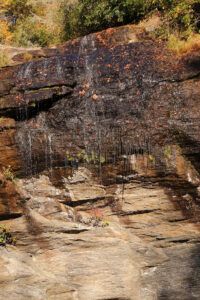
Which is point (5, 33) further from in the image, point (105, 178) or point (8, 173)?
point (105, 178)

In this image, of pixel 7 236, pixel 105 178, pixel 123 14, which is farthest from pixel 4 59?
pixel 7 236

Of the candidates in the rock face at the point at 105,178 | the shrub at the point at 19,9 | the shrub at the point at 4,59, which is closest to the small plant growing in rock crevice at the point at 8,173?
the rock face at the point at 105,178

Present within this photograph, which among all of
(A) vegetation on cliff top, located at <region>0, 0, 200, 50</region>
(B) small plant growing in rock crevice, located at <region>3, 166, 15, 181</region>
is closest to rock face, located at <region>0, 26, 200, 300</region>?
(B) small plant growing in rock crevice, located at <region>3, 166, 15, 181</region>

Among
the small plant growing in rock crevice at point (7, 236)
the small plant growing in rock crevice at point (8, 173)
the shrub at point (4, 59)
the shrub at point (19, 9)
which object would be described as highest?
the shrub at point (19, 9)

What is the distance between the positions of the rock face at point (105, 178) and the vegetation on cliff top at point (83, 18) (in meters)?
1.00

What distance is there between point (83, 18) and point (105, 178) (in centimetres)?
503

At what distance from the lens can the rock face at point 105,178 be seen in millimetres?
8867

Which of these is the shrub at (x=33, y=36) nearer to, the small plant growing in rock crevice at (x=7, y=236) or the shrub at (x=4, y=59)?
the shrub at (x=4, y=59)

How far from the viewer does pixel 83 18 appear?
12.1 meters

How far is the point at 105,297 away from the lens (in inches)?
357

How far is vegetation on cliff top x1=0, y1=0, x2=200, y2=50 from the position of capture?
33.1 feet

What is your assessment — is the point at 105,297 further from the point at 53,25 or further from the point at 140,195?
the point at 53,25

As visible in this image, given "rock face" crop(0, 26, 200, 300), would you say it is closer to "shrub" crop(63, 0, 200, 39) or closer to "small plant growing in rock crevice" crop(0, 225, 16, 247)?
"small plant growing in rock crevice" crop(0, 225, 16, 247)

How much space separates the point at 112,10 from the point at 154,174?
4.68 metres
